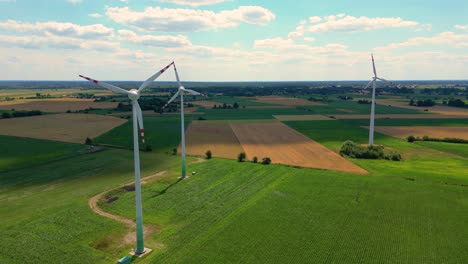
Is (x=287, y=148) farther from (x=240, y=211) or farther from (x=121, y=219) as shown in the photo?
(x=121, y=219)

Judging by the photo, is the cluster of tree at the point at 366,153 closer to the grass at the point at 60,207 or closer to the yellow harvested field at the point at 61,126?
the grass at the point at 60,207

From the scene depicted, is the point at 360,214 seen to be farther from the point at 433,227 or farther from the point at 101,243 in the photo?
the point at 101,243

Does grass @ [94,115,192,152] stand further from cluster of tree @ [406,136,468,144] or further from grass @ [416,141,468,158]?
grass @ [416,141,468,158]

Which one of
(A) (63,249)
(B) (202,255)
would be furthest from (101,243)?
(B) (202,255)

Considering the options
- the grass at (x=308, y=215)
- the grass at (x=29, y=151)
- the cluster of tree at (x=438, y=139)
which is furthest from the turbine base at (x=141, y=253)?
the cluster of tree at (x=438, y=139)

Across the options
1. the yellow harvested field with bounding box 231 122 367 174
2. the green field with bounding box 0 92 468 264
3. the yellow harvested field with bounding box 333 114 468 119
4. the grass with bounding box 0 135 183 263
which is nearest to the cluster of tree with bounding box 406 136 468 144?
the green field with bounding box 0 92 468 264

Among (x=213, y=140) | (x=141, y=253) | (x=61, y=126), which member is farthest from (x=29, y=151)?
(x=141, y=253)
